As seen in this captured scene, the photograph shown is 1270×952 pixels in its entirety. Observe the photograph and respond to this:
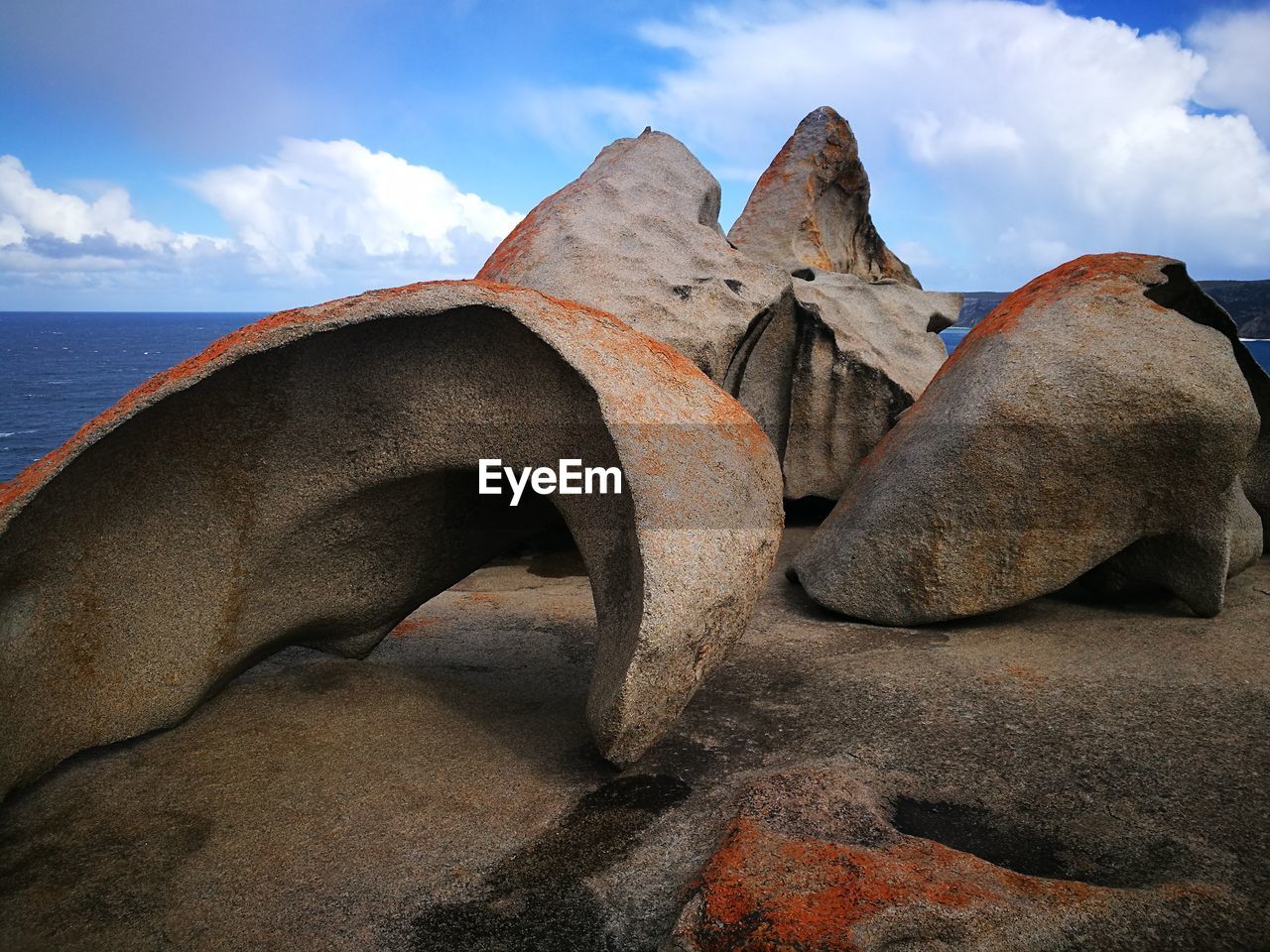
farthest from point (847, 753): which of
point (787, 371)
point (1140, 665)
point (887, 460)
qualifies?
point (787, 371)

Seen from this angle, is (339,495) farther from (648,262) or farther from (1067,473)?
(1067,473)

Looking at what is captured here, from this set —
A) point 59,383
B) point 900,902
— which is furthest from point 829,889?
point 59,383

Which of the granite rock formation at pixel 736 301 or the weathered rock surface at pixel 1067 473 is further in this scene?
the granite rock formation at pixel 736 301

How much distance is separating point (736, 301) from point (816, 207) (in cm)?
284

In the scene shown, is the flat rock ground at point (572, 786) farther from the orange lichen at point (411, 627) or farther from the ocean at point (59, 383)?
the ocean at point (59, 383)

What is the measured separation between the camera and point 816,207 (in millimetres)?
7816

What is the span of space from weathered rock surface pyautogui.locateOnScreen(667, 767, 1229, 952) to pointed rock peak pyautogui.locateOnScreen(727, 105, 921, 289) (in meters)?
5.42

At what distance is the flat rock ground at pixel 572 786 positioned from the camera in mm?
2238

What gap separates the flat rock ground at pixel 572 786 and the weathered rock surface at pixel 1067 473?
0.81ft

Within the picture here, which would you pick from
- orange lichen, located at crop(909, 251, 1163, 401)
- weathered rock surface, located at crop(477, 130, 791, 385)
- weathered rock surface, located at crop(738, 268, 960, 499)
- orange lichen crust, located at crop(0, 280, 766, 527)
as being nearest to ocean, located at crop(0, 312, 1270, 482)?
weathered rock surface, located at crop(738, 268, 960, 499)

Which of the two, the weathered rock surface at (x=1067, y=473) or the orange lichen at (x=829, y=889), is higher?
the weathered rock surface at (x=1067, y=473)

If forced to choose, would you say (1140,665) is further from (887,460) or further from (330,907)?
(330,907)

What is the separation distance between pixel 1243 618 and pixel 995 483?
122 centimetres

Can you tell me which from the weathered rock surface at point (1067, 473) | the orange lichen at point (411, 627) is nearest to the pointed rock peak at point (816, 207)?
the weathered rock surface at point (1067, 473)
